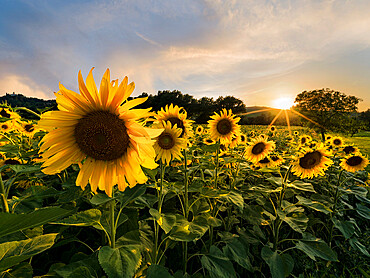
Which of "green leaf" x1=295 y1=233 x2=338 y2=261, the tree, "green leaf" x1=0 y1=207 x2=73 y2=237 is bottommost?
"green leaf" x1=295 y1=233 x2=338 y2=261

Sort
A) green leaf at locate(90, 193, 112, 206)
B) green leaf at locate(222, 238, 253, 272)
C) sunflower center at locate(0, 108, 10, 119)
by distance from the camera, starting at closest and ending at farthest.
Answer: green leaf at locate(90, 193, 112, 206)
green leaf at locate(222, 238, 253, 272)
sunflower center at locate(0, 108, 10, 119)

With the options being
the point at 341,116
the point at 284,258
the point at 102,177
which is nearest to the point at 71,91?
the point at 102,177

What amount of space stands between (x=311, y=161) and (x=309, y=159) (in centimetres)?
5

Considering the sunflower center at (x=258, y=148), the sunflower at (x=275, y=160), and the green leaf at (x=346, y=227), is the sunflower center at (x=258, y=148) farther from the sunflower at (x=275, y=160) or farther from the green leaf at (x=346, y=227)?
the green leaf at (x=346, y=227)

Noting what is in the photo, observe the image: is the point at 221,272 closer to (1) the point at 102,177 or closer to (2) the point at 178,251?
(2) the point at 178,251

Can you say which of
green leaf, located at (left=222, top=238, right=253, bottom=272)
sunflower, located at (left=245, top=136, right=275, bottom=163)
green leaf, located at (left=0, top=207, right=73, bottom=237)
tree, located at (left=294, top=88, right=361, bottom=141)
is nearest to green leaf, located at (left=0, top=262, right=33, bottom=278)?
green leaf, located at (left=0, top=207, right=73, bottom=237)

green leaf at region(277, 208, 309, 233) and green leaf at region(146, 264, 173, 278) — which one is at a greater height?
green leaf at region(146, 264, 173, 278)

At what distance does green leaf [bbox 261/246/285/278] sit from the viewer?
206 cm

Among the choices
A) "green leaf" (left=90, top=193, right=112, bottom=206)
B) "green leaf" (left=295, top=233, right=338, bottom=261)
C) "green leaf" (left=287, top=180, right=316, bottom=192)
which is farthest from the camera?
"green leaf" (left=287, top=180, right=316, bottom=192)

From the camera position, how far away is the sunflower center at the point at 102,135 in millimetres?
1161

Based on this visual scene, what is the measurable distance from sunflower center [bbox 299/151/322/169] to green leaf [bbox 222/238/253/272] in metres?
1.76

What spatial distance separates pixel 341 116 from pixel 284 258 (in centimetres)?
3362

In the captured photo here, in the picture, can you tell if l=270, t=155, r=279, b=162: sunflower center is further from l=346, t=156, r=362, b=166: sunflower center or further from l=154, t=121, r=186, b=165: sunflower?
l=154, t=121, r=186, b=165: sunflower

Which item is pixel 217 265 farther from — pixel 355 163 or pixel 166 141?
pixel 355 163
